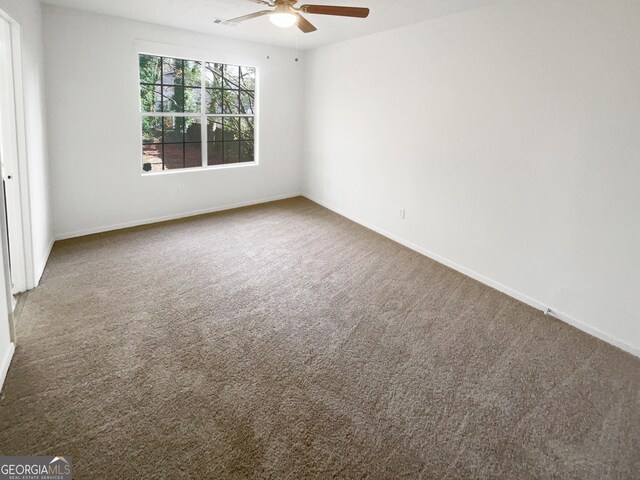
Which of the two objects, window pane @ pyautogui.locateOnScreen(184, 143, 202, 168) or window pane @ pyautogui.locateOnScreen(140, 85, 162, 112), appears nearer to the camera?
window pane @ pyautogui.locateOnScreen(140, 85, 162, 112)

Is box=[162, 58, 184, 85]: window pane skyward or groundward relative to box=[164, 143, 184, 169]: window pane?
skyward

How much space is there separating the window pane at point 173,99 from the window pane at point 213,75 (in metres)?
0.39

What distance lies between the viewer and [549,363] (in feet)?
8.46

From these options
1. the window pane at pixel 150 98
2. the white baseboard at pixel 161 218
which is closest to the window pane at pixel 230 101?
the window pane at pixel 150 98

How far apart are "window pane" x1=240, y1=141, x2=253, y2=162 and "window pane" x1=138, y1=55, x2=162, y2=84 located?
1.46 metres

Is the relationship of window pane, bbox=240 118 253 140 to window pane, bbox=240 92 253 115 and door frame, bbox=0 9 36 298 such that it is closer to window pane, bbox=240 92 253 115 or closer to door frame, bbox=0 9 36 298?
window pane, bbox=240 92 253 115

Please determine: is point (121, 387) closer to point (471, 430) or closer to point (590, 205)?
point (471, 430)

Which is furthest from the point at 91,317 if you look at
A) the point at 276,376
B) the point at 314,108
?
the point at 314,108

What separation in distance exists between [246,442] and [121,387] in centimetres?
81

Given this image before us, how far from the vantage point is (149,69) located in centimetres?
468

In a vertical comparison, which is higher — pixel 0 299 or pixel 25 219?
pixel 25 219

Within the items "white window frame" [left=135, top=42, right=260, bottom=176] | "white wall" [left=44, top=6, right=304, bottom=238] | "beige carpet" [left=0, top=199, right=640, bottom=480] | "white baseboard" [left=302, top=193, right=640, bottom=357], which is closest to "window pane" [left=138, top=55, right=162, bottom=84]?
"white window frame" [left=135, top=42, right=260, bottom=176]

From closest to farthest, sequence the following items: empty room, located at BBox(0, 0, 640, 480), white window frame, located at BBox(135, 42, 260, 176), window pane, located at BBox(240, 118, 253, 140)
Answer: empty room, located at BBox(0, 0, 640, 480), white window frame, located at BBox(135, 42, 260, 176), window pane, located at BBox(240, 118, 253, 140)

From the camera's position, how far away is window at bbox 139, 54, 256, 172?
15.8 feet
